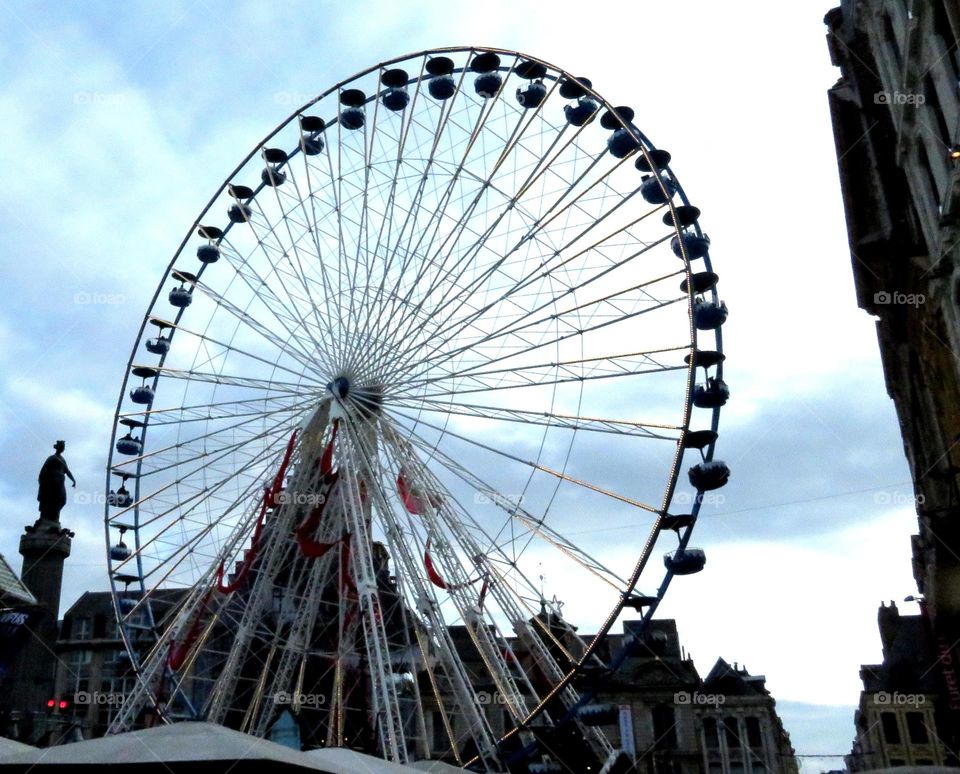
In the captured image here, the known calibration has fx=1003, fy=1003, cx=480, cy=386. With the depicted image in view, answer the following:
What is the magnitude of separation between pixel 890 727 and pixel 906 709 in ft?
3.70

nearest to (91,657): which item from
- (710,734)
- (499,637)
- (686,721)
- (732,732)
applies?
(686,721)

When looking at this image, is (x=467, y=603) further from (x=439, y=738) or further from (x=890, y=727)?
(x=890, y=727)

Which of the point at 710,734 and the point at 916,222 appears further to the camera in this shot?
the point at 710,734

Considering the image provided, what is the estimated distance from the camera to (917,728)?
4591cm

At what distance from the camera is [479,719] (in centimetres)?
2088

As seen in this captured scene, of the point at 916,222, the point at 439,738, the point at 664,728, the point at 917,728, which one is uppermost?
the point at 916,222

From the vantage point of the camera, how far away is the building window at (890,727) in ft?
151

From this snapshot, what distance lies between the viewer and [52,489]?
3148 centimetres

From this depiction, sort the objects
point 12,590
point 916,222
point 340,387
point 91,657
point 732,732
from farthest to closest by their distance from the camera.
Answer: point 91,657
point 732,732
point 12,590
point 340,387
point 916,222

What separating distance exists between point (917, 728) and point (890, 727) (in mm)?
1161

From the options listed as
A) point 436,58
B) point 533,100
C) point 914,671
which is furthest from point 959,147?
point 914,671

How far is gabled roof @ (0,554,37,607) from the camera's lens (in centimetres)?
2588

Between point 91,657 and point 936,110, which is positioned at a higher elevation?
point 936,110

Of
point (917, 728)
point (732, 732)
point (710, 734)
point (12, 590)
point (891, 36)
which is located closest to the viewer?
point (891, 36)
